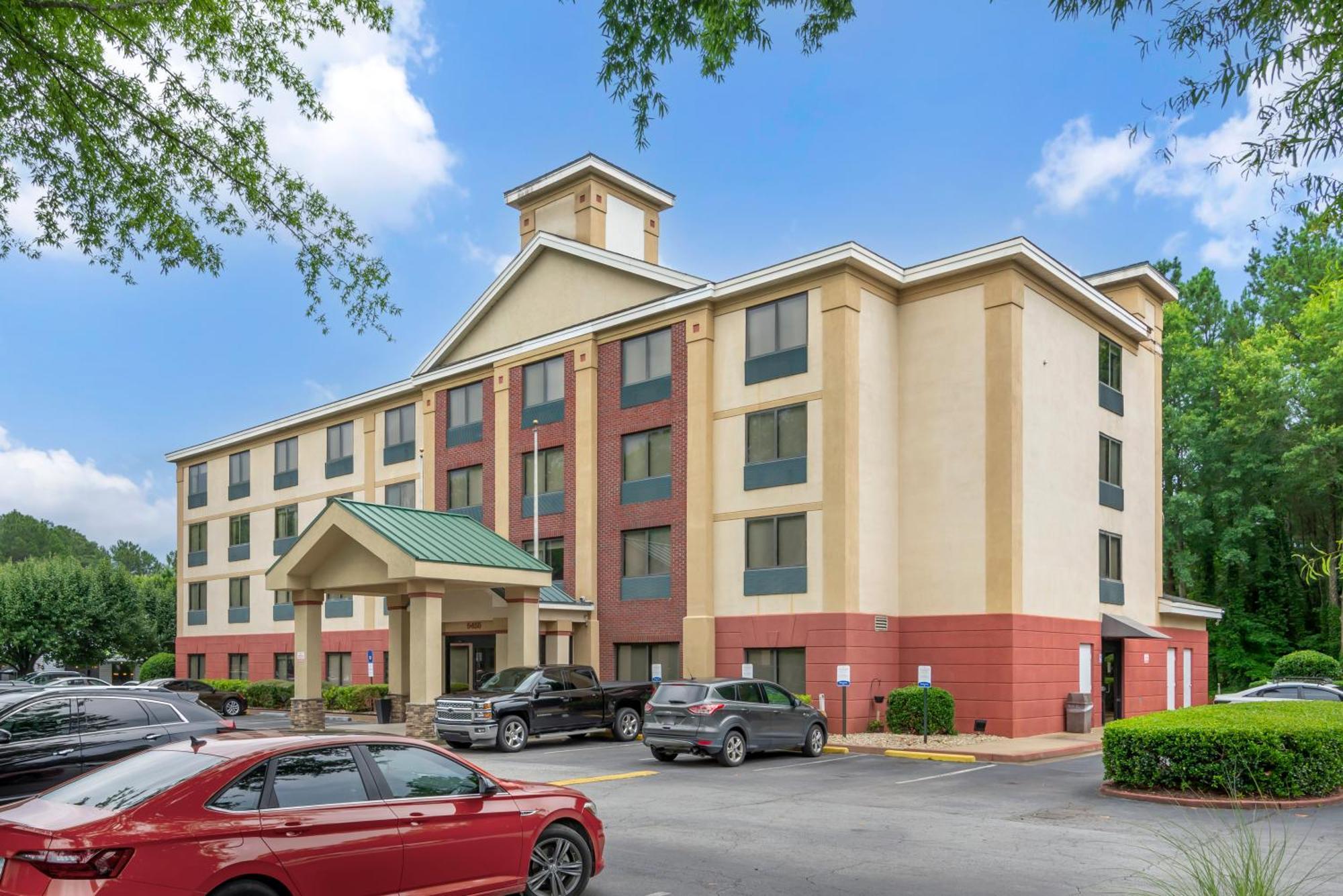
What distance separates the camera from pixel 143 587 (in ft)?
210

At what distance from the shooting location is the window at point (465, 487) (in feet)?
124

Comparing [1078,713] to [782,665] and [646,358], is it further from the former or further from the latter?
[646,358]

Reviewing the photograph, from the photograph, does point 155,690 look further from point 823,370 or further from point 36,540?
point 36,540

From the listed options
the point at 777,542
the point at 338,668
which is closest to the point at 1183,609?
the point at 777,542

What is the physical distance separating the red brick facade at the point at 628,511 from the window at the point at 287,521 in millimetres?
18297

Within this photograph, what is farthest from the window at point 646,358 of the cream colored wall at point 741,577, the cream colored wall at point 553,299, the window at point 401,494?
the window at point 401,494

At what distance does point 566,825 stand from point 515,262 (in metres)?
29.9

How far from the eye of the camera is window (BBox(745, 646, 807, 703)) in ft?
92.2

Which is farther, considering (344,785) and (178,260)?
(178,260)

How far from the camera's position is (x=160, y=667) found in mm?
53625

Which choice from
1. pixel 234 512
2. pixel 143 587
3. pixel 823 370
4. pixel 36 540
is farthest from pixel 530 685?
pixel 36 540

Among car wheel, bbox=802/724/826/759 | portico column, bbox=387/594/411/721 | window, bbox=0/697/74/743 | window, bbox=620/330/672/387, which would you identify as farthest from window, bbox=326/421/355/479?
window, bbox=0/697/74/743

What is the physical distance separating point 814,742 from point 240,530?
33.7 m

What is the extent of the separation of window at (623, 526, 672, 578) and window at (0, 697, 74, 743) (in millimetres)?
19236
